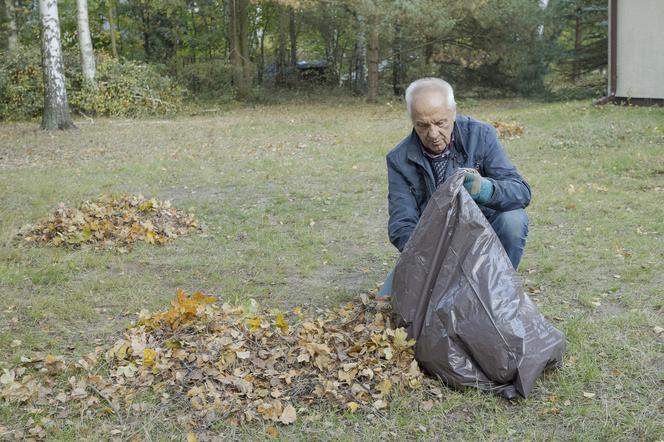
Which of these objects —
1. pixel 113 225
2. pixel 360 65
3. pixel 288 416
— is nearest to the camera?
pixel 288 416

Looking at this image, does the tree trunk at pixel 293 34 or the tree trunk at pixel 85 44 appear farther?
the tree trunk at pixel 293 34

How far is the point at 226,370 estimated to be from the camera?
10.6 feet

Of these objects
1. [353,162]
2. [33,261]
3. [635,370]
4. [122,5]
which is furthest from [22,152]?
[122,5]

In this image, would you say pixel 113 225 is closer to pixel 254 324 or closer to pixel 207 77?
pixel 254 324

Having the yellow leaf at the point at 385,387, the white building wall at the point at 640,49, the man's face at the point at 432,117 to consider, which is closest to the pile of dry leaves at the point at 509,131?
the white building wall at the point at 640,49

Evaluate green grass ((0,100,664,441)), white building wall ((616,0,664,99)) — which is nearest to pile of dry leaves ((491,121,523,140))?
green grass ((0,100,664,441))

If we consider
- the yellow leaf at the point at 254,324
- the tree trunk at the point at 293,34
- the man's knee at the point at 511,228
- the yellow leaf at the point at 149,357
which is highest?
the tree trunk at the point at 293,34

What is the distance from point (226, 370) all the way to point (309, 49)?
23587 millimetres

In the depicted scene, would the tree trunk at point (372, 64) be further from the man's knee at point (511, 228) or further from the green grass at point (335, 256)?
the man's knee at point (511, 228)

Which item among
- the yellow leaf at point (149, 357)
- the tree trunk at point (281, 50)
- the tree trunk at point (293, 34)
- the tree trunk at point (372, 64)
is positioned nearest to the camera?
the yellow leaf at point (149, 357)

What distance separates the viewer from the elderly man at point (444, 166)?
345cm

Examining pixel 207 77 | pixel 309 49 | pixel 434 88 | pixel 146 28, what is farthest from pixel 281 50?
pixel 434 88

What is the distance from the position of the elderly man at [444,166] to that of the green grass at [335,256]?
29.6 inches

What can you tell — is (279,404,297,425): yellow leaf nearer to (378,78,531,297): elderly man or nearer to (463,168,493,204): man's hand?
(378,78,531,297): elderly man
